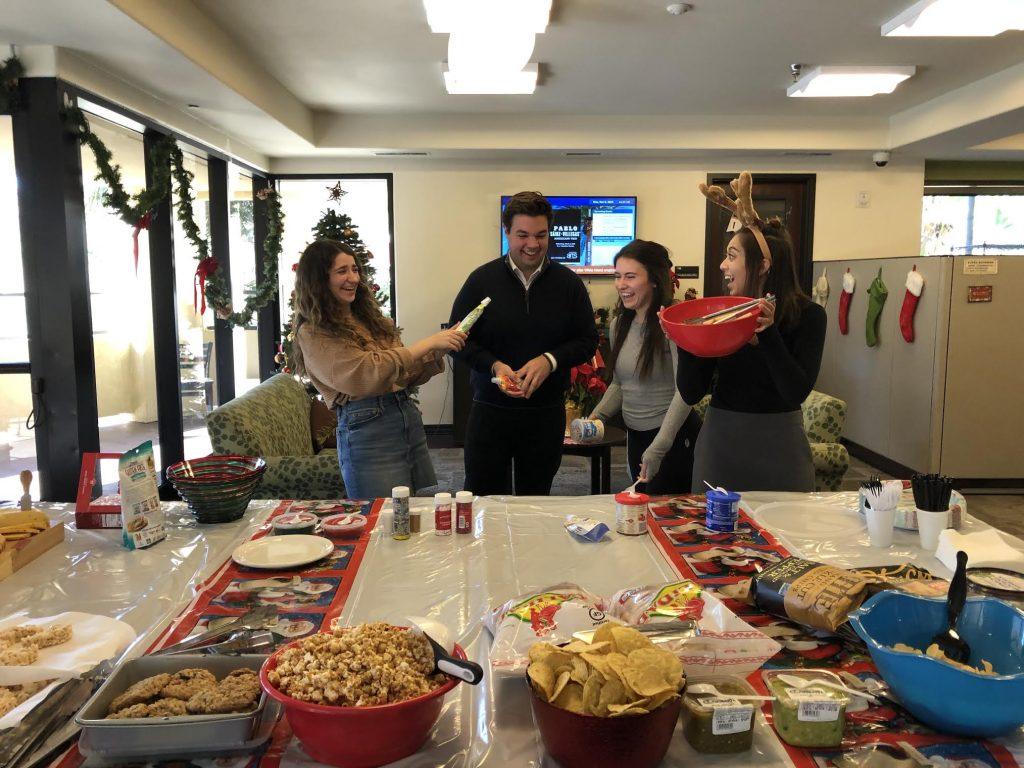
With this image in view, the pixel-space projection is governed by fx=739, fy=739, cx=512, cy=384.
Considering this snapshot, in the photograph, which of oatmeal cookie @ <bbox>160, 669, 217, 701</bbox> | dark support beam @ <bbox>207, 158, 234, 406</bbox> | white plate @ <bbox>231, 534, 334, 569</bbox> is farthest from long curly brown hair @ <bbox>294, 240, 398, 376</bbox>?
dark support beam @ <bbox>207, 158, 234, 406</bbox>

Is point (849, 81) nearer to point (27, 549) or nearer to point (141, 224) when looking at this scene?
point (141, 224)

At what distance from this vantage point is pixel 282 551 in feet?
5.02

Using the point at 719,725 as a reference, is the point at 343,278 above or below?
above

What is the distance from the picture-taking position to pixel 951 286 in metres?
4.54

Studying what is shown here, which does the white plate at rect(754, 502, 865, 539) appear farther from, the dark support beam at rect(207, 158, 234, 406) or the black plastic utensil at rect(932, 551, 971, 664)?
the dark support beam at rect(207, 158, 234, 406)

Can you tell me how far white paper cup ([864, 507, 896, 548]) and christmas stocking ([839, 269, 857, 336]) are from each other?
175 inches

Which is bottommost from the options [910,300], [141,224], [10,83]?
[910,300]

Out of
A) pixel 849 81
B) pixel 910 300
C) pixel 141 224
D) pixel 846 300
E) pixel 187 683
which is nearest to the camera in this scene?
pixel 187 683

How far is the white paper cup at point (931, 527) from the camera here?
5.19 ft

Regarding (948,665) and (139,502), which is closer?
(948,665)

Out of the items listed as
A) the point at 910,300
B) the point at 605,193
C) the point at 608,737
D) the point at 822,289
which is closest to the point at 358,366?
the point at 608,737

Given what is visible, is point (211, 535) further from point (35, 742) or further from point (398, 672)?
→ point (398, 672)

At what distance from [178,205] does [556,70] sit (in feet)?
7.43

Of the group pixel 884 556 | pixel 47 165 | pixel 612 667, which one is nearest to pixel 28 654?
pixel 612 667
